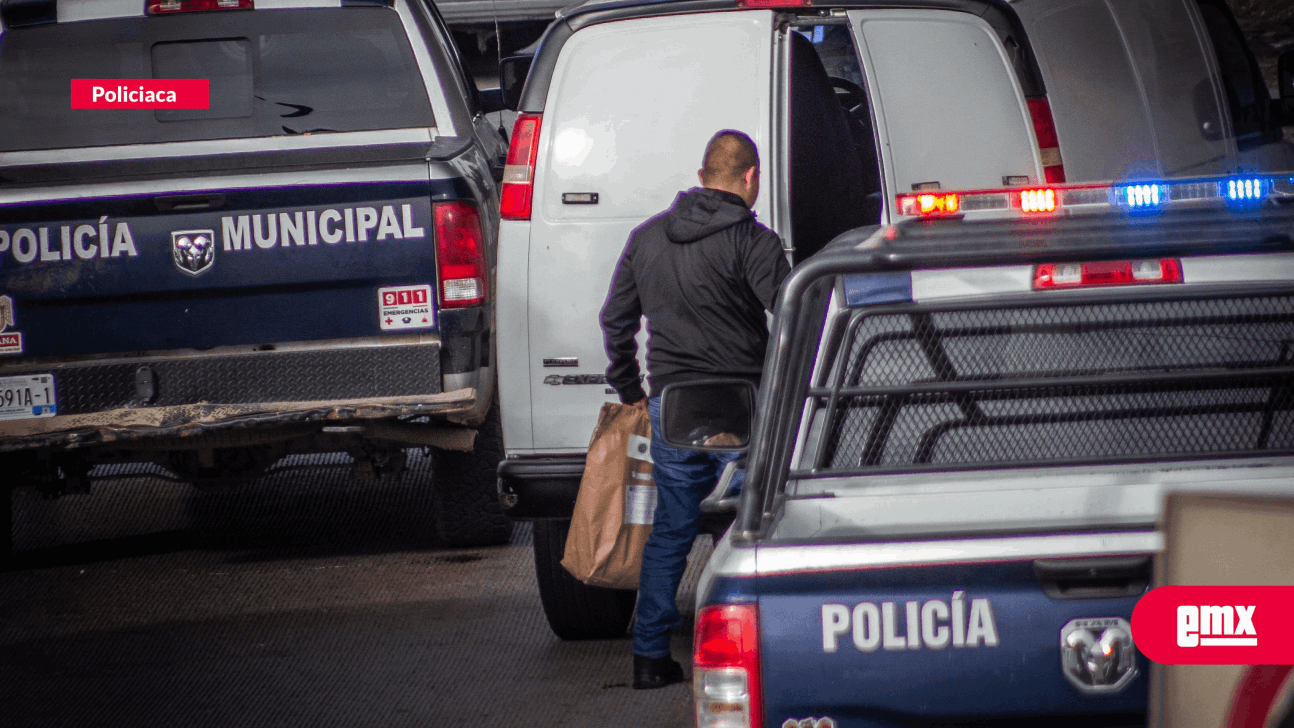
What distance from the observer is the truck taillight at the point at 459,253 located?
5.95m

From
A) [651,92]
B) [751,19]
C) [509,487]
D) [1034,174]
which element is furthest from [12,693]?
[1034,174]

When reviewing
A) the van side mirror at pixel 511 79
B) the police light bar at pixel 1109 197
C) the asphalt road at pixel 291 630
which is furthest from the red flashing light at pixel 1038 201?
the van side mirror at pixel 511 79

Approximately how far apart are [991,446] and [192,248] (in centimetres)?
401

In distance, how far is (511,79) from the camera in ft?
22.6

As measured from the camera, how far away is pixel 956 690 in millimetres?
2287

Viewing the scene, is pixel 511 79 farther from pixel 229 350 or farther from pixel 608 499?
pixel 608 499

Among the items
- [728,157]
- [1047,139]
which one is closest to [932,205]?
[728,157]

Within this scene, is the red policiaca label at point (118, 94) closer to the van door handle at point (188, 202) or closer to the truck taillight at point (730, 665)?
the van door handle at point (188, 202)

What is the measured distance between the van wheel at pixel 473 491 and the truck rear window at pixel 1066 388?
150 inches

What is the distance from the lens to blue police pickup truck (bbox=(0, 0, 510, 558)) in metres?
5.95

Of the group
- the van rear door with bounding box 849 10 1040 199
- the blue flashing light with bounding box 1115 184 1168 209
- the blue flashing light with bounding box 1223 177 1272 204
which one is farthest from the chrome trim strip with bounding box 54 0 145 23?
the blue flashing light with bounding box 1223 177 1272 204

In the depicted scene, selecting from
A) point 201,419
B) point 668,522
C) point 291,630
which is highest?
point 201,419

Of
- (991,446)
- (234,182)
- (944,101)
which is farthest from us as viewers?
(234,182)

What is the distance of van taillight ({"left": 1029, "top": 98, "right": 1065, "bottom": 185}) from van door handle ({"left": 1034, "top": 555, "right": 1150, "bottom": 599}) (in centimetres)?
316
